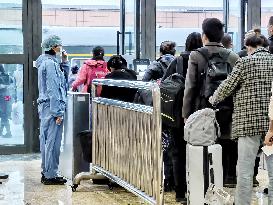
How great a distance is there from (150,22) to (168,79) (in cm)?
404

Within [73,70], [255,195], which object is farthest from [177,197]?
[73,70]

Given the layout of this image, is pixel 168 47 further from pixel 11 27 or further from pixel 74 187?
pixel 11 27

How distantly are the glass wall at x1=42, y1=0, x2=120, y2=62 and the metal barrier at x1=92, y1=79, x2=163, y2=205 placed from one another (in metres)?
3.22

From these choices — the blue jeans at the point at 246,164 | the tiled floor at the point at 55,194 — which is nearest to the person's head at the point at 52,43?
the tiled floor at the point at 55,194

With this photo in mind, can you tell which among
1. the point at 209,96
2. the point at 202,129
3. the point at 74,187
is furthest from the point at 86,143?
the point at 202,129

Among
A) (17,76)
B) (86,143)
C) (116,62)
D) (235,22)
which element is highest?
(235,22)

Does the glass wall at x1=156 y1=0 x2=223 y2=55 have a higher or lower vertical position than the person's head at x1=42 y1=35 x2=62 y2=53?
higher

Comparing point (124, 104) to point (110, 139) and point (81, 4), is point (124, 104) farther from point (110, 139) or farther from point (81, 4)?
point (81, 4)

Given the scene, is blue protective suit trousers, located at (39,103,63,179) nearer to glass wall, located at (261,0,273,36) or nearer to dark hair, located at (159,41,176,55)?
dark hair, located at (159,41,176,55)

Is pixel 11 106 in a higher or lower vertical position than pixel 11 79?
lower

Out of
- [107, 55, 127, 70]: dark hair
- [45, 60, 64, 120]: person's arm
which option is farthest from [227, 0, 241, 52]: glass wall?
[45, 60, 64, 120]: person's arm

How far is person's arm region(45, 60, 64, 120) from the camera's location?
6023mm

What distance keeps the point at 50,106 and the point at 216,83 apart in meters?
2.12

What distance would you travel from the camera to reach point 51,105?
19.8ft
